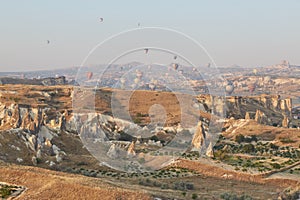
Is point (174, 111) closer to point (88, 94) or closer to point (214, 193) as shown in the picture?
point (88, 94)

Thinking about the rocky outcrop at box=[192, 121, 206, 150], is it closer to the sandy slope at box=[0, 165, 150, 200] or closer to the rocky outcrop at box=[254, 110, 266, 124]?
the sandy slope at box=[0, 165, 150, 200]

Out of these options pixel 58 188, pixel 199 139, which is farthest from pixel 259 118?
pixel 58 188

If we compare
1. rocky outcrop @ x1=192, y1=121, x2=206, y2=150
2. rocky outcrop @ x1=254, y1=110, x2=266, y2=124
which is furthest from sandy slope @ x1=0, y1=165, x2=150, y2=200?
rocky outcrop @ x1=254, y1=110, x2=266, y2=124

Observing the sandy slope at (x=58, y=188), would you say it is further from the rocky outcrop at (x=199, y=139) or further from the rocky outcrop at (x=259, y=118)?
the rocky outcrop at (x=259, y=118)

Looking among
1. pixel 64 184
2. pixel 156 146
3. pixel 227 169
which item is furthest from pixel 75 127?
pixel 64 184

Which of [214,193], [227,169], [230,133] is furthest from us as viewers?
[230,133]

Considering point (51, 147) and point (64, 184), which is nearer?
point (64, 184)

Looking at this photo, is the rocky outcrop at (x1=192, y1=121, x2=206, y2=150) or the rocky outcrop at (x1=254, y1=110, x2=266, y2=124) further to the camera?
the rocky outcrop at (x1=254, y1=110, x2=266, y2=124)

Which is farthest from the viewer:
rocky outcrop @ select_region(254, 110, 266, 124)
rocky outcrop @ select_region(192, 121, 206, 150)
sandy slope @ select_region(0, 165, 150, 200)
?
rocky outcrop @ select_region(254, 110, 266, 124)

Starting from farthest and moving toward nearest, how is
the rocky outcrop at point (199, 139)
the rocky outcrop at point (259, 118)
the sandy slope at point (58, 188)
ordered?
1. the rocky outcrop at point (259, 118)
2. the rocky outcrop at point (199, 139)
3. the sandy slope at point (58, 188)

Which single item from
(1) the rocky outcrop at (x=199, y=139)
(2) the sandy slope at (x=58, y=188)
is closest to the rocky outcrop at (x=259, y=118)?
(1) the rocky outcrop at (x=199, y=139)

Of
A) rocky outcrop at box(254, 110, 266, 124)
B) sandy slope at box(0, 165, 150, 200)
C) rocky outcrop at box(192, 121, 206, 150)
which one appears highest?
sandy slope at box(0, 165, 150, 200)
